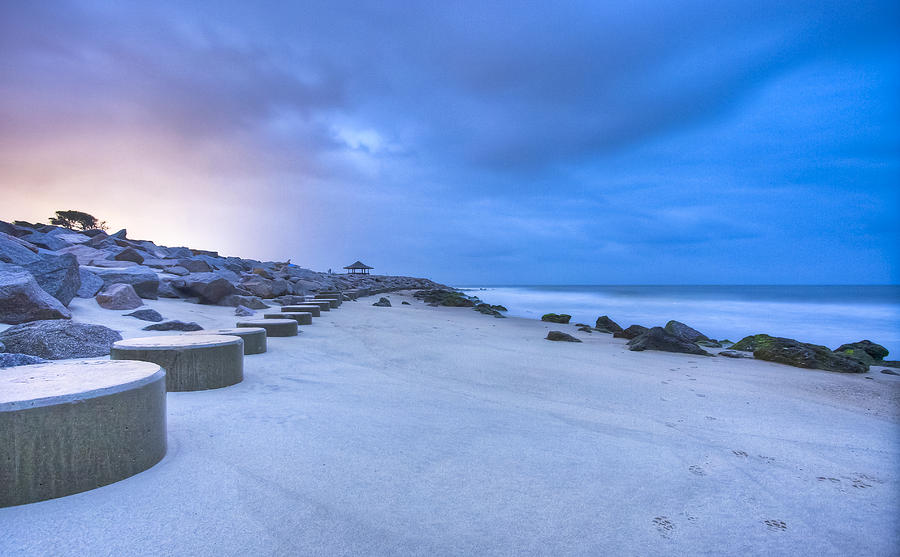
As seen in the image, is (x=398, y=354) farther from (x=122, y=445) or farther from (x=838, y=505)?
(x=838, y=505)

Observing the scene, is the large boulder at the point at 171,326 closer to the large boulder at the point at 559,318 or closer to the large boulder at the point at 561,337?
the large boulder at the point at 561,337

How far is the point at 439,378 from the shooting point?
5188mm

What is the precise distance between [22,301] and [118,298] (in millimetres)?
2097

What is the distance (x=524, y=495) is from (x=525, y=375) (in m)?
3.36

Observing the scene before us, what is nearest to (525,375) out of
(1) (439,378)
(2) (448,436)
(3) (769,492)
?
(1) (439,378)

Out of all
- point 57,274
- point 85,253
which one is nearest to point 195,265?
point 85,253

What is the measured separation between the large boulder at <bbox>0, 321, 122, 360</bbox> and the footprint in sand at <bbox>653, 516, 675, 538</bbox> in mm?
5123

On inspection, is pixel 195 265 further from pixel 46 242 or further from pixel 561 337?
pixel 561 337

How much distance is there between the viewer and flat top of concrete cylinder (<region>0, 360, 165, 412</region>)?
1.89 metres

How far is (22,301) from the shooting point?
527cm

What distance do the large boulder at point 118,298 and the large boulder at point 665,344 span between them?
8.95 m

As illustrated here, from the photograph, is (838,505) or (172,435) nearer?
(838,505)

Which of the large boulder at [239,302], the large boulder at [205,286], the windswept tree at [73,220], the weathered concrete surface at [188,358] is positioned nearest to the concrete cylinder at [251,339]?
the weathered concrete surface at [188,358]

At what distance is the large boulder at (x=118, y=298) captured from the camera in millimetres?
7230
